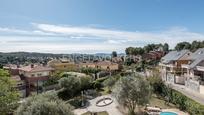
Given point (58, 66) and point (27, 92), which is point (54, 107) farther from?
point (58, 66)

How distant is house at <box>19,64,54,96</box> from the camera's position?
60.6 m

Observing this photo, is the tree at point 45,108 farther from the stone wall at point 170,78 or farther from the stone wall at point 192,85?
the stone wall at point 170,78

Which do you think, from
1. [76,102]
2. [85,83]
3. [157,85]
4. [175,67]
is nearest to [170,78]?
[175,67]

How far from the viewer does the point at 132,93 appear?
114 feet

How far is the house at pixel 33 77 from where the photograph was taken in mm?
60562

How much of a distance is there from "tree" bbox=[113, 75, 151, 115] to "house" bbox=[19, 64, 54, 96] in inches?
1187

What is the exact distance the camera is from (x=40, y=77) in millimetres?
64062

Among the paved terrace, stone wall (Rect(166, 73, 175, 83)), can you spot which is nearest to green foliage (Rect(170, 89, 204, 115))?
the paved terrace

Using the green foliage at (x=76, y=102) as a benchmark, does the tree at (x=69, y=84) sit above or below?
above

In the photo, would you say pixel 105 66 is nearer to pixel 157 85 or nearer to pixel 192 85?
pixel 192 85

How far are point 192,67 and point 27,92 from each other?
3850 cm

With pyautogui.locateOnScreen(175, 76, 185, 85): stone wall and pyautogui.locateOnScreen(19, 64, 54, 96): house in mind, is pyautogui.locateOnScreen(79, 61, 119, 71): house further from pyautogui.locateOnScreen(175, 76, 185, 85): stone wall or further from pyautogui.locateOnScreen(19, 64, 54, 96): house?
pyautogui.locateOnScreen(175, 76, 185, 85): stone wall

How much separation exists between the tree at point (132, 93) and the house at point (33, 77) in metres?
30.2

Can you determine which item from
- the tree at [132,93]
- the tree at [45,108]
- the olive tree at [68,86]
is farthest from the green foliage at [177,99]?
the tree at [45,108]
